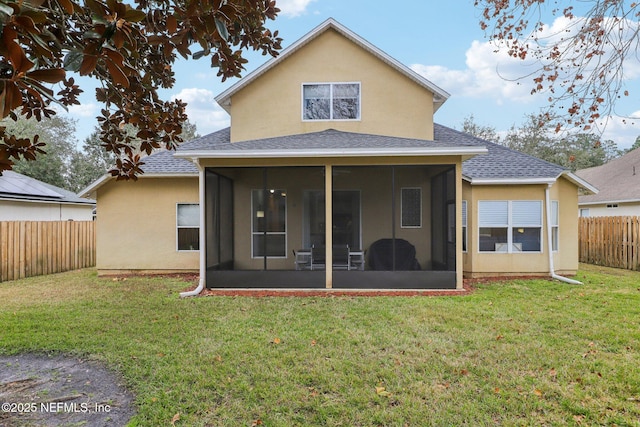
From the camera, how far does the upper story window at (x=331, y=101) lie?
33.0ft

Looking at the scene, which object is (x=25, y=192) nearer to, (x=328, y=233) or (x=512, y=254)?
(x=328, y=233)

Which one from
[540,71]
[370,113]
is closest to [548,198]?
[370,113]

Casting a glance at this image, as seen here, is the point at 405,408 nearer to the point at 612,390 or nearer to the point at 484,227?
the point at 612,390

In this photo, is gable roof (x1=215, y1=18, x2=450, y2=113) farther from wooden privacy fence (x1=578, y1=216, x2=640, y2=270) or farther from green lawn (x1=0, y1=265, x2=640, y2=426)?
wooden privacy fence (x1=578, y1=216, x2=640, y2=270)

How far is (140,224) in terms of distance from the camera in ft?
33.4

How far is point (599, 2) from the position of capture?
3.75 m

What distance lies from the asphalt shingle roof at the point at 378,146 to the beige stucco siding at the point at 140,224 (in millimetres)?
671

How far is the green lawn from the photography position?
317 cm

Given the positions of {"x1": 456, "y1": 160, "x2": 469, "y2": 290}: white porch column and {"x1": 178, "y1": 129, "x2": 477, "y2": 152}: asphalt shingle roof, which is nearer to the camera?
{"x1": 456, "y1": 160, "x2": 469, "y2": 290}: white porch column

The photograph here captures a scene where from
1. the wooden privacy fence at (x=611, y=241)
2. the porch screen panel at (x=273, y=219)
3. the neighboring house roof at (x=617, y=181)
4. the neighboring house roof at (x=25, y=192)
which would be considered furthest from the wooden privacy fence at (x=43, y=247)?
the neighboring house roof at (x=617, y=181)

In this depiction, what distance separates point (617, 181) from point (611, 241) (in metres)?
7.21

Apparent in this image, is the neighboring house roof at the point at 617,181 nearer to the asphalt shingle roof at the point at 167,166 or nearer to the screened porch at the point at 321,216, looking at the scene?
the screened porch at the point at 321,216

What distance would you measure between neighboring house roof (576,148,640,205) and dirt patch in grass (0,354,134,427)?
1838 cm

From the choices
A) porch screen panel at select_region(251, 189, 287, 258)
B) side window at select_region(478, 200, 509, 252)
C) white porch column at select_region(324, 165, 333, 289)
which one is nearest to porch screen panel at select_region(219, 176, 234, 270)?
porch screen panel at select_region(251, 189, 287, 258)
